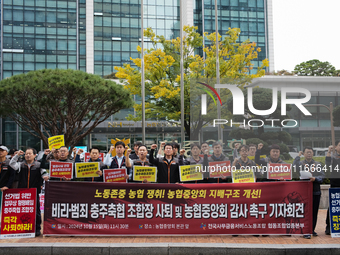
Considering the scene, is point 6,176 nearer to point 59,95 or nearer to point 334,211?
point 334,211

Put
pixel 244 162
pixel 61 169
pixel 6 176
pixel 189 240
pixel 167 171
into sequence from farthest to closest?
pixel 244 162, pixel 167 171, pixel 61 169, pixel 6 176, pixel 189 240

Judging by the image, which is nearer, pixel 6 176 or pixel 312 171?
pixel 6 176

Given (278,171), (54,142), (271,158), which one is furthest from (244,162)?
(54,142)

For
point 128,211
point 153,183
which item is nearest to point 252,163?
point 153,183

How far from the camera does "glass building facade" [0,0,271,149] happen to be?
3803cm

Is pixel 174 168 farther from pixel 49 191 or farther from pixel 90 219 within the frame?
pixel 49 191

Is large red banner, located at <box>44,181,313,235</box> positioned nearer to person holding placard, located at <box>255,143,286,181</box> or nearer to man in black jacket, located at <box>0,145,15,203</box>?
person holding placard, located at <box>255,143,286,181</box>

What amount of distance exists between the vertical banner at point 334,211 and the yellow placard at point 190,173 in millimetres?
2608

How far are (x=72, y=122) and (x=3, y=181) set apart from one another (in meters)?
17.5

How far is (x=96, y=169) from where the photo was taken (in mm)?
7227

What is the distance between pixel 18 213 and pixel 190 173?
3.46m

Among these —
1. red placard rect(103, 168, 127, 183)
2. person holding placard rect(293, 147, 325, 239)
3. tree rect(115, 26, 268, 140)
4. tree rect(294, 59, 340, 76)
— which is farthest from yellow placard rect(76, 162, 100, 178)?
tree rect(294, 59, 340, 76)

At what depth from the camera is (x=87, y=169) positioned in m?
7.17

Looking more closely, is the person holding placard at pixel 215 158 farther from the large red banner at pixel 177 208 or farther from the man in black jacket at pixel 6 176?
the man in black jacket at pixel 6 176
